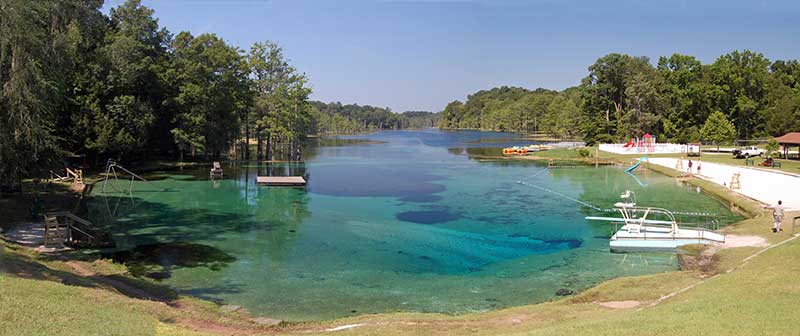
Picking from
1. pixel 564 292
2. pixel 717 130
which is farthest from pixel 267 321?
pixel 717 130

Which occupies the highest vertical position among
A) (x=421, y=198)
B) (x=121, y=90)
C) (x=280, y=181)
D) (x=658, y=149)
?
(x=121, y=90)

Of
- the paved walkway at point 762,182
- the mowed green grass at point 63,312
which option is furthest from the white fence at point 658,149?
the mowed green grass at point 63,312

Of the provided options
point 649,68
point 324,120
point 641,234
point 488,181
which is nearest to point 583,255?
point 641,234

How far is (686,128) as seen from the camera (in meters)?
86.0

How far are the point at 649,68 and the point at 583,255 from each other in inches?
3151

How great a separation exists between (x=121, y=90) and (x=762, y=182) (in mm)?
51416

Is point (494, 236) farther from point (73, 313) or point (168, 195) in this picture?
point (168, 195)

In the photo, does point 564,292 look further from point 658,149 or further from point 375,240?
point 658,149

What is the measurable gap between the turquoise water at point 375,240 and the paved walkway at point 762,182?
2694mm

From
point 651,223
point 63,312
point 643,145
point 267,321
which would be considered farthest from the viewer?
point 643,145

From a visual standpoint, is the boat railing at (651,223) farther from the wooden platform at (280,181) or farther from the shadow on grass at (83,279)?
the wooden platform at (280,181)

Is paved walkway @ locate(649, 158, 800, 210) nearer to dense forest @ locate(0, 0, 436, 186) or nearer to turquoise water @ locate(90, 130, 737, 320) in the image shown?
turquoise water @ locate(90, 130, 737, 320)

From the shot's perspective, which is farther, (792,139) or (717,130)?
(717,130)

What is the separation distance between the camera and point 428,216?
34125 mm
